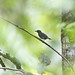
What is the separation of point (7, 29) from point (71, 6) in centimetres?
55

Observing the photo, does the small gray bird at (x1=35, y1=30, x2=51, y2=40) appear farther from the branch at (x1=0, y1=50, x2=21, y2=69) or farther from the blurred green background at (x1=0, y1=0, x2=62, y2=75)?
the branch at (x1=0, y1=50, x2=21, y2=69)

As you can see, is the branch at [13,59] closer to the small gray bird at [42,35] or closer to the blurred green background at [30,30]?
the blurred green background at [30,30]

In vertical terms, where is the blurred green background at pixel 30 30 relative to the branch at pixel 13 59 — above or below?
above

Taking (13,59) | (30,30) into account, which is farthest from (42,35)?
(13,59)

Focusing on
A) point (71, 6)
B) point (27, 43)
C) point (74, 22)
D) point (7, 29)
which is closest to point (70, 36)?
point (74, 22)

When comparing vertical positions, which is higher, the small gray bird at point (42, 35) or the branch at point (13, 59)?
the small gray bird at point (42, 35)

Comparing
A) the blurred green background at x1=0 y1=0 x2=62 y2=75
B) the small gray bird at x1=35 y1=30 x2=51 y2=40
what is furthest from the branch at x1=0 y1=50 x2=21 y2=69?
the small gray bird at x1=35 y1=30 x2=51 y2=40

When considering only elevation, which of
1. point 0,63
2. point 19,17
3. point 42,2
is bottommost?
point 0,63

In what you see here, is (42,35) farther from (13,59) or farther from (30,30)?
(13,59)

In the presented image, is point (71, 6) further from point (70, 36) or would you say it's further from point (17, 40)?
point (17, 40)

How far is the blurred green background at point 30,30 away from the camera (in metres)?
Result: 1.42

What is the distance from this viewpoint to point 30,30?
4.72 feet

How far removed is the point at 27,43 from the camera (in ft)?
4.77

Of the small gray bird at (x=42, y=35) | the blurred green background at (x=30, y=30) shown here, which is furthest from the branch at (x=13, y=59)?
the small gray bird at (x=42, y=35)
